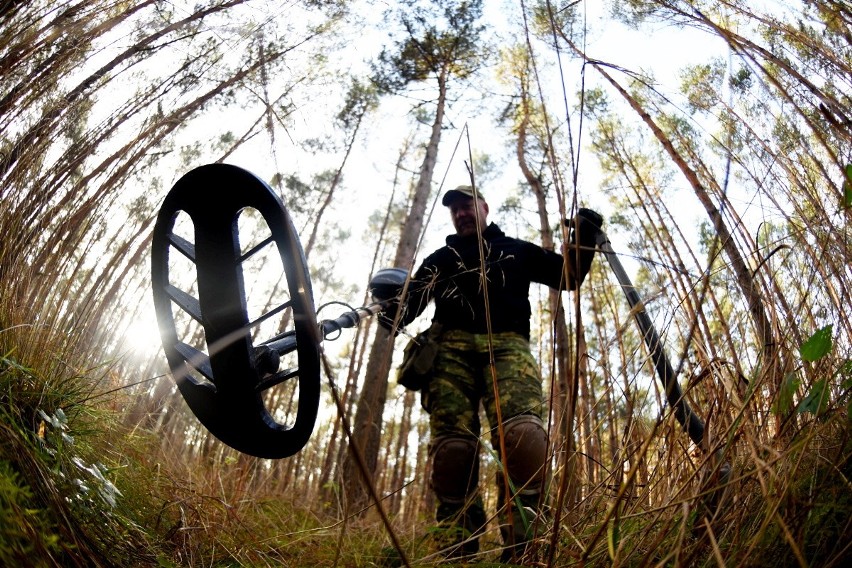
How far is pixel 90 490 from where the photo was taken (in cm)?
112

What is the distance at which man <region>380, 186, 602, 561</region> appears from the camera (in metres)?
2.00

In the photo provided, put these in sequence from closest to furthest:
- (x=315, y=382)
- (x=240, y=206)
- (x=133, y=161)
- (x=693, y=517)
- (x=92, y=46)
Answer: (x=693, y=517)
(x=315, y=382)
(x=240, y=206)
(x=133, y=161)
(x=92, y=46)

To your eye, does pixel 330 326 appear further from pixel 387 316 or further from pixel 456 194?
pixel 456 194

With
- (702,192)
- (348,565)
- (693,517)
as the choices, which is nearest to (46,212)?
(348,565)

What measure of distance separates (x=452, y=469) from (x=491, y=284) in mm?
846

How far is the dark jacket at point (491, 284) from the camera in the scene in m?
2.38

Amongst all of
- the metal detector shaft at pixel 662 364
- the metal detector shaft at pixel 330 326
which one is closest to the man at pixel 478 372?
the metal detector shaft at pixel 330 326

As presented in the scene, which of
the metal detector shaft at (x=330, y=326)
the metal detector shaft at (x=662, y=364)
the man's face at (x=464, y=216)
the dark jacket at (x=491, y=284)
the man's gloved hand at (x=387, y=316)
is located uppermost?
the man's face at (x=464, y=216)

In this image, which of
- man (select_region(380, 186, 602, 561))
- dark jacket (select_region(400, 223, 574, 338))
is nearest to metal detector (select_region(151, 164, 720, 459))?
man (select_region(380, 186, 602, 561))

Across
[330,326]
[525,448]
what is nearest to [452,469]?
[525,448]

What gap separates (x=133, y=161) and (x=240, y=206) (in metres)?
1.06

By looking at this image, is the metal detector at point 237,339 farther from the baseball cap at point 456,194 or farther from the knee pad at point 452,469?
the baseball cap at point 456,194

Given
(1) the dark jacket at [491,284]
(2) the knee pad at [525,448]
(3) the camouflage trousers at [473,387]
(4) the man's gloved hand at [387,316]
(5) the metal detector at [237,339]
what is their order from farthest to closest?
1. (1) the dark jacket at [491,284]
2. (3) the camouflage trousers at [473,387]
3. (2) the knee pad at [525,448]
4. (4) the man's gloved hand at [387,316]
5. (5) the metal detector at [237,339]

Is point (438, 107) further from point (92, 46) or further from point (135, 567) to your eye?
point (135, 567)
